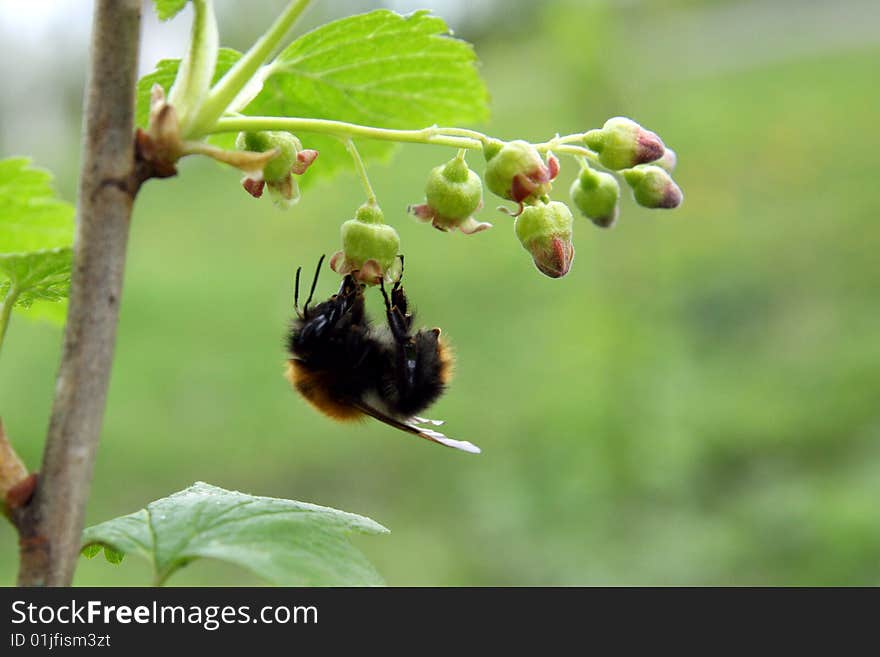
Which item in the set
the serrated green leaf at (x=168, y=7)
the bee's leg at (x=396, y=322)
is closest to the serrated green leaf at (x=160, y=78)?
the serrated green leaf at (x=168, y=7)

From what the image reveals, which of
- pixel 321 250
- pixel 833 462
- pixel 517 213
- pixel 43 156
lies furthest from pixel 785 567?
pixel 43 156

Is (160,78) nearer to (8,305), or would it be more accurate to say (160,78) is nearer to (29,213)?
(29,213)

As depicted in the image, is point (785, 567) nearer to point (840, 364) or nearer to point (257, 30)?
point (840, 364)

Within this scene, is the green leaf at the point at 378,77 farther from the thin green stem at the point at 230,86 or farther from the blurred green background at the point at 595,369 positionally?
the blurred green background at the point at 595,369

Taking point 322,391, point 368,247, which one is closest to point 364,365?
point 322,391

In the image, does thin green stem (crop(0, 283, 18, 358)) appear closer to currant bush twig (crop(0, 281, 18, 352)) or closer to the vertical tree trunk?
currant bush twig (crop(0, 281, 18, 352))

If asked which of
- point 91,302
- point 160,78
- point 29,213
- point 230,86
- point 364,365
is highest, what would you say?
point 160,78
